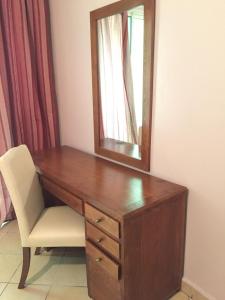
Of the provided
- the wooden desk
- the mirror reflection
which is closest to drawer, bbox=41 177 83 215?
the wooden desk

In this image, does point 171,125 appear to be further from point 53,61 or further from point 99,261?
point 53,61

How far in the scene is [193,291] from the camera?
5.09 feet

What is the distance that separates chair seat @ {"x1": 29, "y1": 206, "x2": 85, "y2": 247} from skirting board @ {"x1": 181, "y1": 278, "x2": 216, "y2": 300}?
668 millimetres

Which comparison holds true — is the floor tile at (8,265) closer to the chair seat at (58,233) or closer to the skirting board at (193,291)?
the chair seat at (58,233)

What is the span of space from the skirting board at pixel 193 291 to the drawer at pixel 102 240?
2.00ft

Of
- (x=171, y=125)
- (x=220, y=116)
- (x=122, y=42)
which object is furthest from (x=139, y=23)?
(x=220, y=116)

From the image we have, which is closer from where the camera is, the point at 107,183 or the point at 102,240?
the point at 102,240

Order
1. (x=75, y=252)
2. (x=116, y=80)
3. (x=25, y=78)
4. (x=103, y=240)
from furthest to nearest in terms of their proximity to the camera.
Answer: (x=25, y=78) < (x=75, y=252) < (x=116, y=80) < (x=103, y=240)

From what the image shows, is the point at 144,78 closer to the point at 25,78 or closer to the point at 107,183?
the point at 107,183

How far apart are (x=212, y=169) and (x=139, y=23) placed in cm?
90

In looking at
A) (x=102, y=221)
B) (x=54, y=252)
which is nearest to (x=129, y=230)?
(x=102, y=221)

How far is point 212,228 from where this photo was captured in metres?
1.38

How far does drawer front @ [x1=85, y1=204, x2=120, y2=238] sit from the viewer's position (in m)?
1.23

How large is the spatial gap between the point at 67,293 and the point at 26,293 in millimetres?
262
